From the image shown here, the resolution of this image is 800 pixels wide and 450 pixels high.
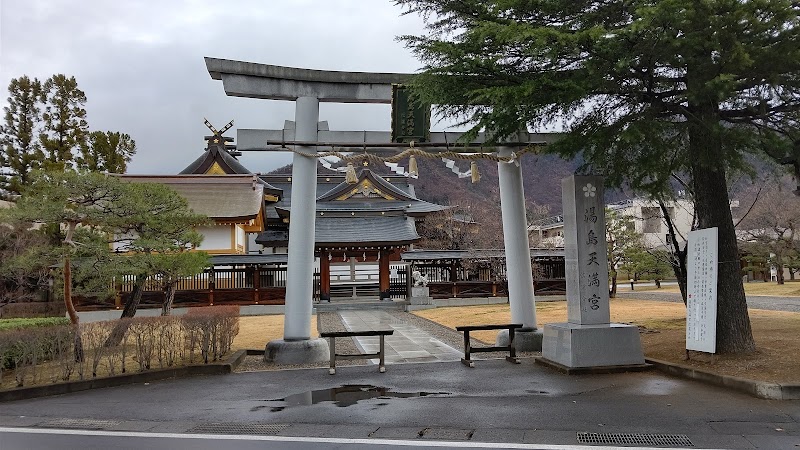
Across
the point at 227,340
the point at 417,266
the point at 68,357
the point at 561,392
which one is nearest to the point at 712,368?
the point at 561,392

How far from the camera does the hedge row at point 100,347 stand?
8203mm

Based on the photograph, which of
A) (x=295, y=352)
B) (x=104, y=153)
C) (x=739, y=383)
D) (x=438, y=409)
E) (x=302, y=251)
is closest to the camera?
(x=438, y=409)

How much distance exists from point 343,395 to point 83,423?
3.07 meters

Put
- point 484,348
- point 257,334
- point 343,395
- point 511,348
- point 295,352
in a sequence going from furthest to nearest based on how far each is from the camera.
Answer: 1. point 257,334
2. point 295,352
3. point 511,348
4. point 484,348
5. point 343,395

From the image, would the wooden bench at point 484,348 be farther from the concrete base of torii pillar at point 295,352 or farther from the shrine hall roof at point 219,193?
the shrine hall roof at point 219,193

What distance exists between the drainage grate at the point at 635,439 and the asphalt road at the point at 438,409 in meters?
0.06

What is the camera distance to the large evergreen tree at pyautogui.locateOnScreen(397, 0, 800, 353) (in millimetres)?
6418

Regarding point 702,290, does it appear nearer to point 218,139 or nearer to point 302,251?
point 302,251

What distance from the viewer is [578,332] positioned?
8211 mm

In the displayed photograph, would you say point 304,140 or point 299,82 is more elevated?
point 299,82

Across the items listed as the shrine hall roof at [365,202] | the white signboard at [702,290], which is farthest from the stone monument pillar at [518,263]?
the shrine hall roof at [365,202]

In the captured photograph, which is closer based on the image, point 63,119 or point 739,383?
point 739,383

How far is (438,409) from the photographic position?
638 centimetres

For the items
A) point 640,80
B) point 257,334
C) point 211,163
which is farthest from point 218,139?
point 640,80
